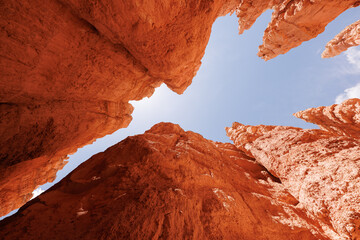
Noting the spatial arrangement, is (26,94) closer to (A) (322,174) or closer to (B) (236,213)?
(B) (236,213)

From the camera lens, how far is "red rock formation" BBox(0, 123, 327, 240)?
320 cm

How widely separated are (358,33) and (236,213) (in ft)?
99.5

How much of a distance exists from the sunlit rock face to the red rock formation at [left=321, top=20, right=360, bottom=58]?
2687cm

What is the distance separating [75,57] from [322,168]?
34.3 feet

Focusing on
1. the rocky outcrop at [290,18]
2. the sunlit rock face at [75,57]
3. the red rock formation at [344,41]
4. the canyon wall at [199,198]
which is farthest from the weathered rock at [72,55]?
the red rock formation at [344,41]

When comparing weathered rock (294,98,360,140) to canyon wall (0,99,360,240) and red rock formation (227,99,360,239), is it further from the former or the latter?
canyon wall (0,99,360,240)

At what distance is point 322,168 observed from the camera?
530cm

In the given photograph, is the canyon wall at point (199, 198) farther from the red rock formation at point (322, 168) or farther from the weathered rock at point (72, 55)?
the weathered rock at point (72, 55)

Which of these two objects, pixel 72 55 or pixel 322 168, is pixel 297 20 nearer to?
pixel 322 168

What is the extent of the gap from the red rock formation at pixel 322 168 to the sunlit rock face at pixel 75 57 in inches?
266

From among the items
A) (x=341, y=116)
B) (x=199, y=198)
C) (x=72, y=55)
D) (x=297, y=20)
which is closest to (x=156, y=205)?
(x=199, y=198)

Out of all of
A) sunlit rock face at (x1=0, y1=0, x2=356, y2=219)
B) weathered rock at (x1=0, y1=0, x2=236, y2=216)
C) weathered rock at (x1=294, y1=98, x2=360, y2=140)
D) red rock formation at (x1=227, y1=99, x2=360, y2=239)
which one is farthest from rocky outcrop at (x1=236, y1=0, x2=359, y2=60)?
weathered rock at (x1=0, y1=0, x2=236, y2=216)

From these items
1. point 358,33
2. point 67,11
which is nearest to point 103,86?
point 67,11

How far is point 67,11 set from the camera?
176 inches
